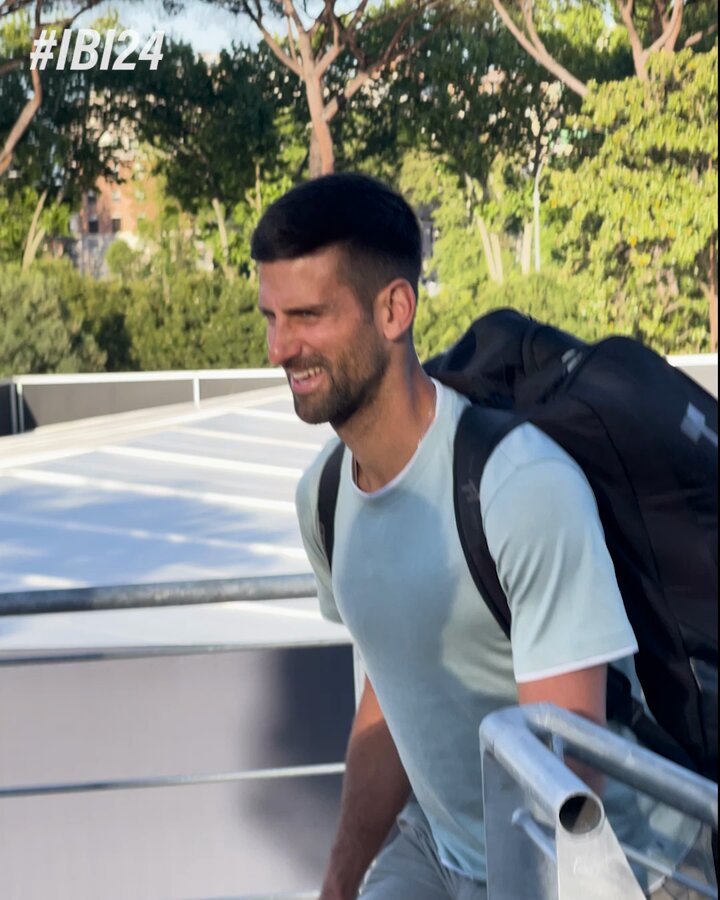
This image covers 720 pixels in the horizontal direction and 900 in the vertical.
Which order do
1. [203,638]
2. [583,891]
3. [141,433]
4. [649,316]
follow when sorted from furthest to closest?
[649,316] < [141,433] < [203,638] < [583,891]

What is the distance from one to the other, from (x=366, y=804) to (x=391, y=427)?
54cm

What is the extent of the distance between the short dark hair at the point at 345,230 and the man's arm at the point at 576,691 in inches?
17.7

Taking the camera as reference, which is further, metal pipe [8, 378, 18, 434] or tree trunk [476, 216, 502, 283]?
tree trunk [476, 216, 502, 283]

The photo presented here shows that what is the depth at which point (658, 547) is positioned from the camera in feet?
4.52

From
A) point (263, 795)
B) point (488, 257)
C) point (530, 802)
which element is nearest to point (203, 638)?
point (263, 795)

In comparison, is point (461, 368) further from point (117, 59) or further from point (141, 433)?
point (117, 59)

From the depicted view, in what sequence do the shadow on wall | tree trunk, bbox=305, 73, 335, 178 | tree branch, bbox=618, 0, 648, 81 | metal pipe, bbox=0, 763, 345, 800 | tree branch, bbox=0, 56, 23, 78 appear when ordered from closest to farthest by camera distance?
metal pipe, bbox=0, 763, 345, 800 < the shadow on wall < tree branch, bbox=618, 0, 648, 81 < tree branch, bbox=0, 56, 23, 78 < tree trunk, bbox=305, 73, 335, 178

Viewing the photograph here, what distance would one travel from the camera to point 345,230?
5.27 feet

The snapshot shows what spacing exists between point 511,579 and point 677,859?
0.28 m

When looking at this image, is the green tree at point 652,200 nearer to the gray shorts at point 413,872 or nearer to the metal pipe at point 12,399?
the metal pipe at point 12,399

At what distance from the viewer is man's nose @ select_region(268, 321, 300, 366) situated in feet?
5.14

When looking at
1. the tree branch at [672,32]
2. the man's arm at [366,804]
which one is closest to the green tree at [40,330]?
the tree branch at [672,32]

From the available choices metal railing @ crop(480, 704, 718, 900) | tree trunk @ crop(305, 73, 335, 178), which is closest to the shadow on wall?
metal railing @ crop(480, 704, 718, 900)

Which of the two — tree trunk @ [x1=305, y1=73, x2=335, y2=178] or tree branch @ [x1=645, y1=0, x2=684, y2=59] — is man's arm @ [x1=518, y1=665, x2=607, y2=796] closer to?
tree branch @ [x1=645, y1=0, x2=684, y2=59]
